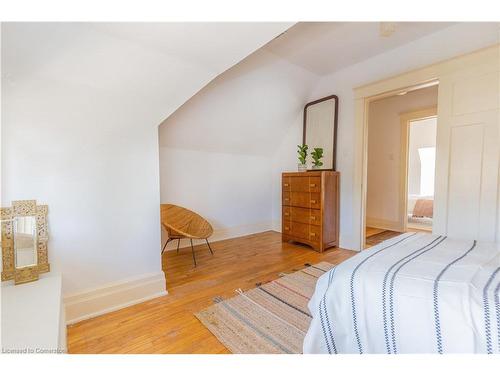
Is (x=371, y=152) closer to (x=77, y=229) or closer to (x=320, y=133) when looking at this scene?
(x=320, y=133)

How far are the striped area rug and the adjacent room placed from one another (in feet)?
0.04

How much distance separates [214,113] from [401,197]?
356 centimetres

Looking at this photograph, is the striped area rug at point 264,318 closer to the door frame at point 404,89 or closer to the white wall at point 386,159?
the door frame at point 404,89

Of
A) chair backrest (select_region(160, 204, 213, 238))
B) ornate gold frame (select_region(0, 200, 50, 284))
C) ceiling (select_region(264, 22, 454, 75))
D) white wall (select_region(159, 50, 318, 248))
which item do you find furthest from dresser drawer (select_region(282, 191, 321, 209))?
ornate gold frame (select_region(0, 200, 50, 284))

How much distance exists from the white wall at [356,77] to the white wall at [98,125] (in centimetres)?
203

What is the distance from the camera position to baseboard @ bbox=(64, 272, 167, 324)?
62.1 inches

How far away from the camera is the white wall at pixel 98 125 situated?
127cm

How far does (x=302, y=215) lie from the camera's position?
3211mm

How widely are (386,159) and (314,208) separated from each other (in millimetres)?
2287

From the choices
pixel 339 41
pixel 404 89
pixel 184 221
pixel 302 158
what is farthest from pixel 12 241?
pixel 404 89

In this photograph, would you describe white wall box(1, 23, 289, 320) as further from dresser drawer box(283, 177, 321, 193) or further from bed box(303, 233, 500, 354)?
dresser drawer box(283, 177, 321, 193)

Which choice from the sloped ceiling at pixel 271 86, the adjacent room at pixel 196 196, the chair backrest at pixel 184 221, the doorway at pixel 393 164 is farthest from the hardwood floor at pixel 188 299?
the doorway at pixel 393 164

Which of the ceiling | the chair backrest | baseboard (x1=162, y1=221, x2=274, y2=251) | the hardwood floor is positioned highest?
the ceiling

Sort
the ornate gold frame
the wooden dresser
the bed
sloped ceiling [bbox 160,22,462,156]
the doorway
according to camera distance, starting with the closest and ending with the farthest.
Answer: the bed
the ornate gold frame
sloped ceiling [bbox 160,22,462,156]
the wooden dresser
the doorway
